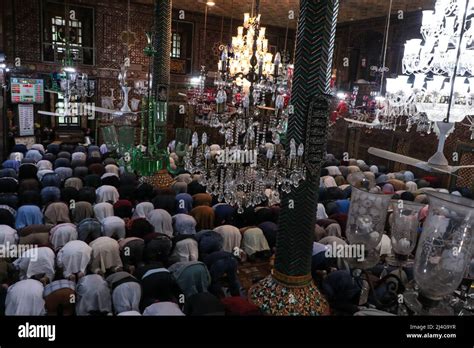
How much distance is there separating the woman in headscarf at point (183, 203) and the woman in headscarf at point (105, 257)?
2738mm

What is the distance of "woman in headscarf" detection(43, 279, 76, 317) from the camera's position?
5.74 meters

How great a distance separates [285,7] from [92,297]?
487 inches

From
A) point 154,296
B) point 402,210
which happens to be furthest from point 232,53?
point 402,210

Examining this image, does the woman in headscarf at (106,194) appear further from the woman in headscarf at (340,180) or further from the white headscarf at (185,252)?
the woman in headscarf at (340,180)

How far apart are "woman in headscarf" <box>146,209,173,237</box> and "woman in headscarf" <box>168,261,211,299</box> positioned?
220 centimetres

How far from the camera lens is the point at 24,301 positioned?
5500 mm

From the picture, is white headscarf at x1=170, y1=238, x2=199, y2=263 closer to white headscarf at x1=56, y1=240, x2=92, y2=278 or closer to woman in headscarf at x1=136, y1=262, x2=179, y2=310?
woman in headscarf at x1=136, y1=262, x2=179, y2=310

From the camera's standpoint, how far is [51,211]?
8672 millimetres

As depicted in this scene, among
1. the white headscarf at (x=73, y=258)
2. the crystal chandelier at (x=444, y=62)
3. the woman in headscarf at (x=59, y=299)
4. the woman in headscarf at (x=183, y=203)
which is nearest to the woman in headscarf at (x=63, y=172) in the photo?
the woman in headscarf at (x=183, y=203)

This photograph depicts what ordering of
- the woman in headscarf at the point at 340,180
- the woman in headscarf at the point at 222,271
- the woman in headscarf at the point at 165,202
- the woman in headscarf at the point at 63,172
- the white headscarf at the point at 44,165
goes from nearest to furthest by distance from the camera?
the woman in headscarf at the point at 222,271, the woman in headscarf at the point at 165,202, the woman in headscarf at the point at 63,172, the white headscarf at the point at 44,165, the woman in headscarf at the point at 340,180

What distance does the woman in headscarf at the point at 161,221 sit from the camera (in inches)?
336

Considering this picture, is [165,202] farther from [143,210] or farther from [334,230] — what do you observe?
[334,230]

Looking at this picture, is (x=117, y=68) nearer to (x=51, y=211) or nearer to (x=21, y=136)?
(x=21, y=136)

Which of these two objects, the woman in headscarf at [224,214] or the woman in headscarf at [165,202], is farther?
the woman in headscarf at [165,202]
